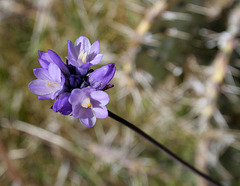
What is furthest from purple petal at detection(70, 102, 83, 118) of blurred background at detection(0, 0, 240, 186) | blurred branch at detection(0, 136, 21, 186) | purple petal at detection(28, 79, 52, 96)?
blurred branch at detection(0, 136, 21, 186)

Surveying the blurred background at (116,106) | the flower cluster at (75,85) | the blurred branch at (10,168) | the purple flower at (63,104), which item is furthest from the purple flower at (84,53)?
the blurred branch at (10,168)

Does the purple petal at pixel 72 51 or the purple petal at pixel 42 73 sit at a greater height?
the purple petal at pixel 72 51

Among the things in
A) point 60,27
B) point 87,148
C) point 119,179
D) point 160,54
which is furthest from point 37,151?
point 160,54

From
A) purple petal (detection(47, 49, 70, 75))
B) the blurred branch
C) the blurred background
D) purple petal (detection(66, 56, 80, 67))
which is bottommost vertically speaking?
the blurred branch

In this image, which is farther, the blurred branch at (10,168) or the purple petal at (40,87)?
the blurred branch at (10,168)

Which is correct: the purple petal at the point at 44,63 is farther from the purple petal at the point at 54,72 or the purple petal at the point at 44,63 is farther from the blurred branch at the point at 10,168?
the blurred branch at the point at 10,168

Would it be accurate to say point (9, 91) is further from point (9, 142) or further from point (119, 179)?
point (119, 179)

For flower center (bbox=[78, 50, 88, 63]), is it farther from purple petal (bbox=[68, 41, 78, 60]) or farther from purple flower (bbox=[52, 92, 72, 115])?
purple flower (bbox=[52, 92, 72, 115])
